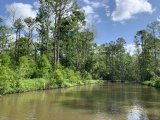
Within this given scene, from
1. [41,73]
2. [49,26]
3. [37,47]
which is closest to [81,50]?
[37,47]

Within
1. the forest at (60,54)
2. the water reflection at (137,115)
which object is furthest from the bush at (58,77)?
the water reflection at (137,115)

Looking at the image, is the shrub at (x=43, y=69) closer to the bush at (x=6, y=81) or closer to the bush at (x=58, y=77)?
the bush at (x=58, y=77)

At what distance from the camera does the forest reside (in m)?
39.3

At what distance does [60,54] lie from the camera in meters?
79.1

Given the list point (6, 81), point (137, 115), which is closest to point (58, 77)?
point (6, 81)

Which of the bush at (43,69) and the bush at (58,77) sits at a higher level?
the bush at (43,69)

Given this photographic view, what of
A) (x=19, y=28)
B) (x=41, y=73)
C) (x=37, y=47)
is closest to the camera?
(x=41, y=73)

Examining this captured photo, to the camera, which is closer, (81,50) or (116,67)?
(81,50)

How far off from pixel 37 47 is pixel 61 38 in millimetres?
14520

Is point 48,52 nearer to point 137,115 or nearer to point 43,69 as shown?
point 43,69

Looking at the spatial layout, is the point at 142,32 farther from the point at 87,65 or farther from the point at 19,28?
the point at 19,28

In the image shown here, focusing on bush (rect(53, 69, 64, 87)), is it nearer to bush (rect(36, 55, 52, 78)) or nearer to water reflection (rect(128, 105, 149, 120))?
bush (rect(36, 55, 52, 78))

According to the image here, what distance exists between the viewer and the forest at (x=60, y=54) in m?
39.3

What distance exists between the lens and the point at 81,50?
80.9 m
